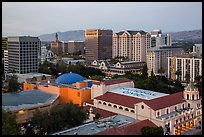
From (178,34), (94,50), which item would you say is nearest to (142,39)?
(94,50)

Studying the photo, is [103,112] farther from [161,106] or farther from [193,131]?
[193,131]

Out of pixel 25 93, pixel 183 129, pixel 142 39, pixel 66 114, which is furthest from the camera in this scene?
pixel 142 39

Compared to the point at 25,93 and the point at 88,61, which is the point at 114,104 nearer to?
the point at 25,93

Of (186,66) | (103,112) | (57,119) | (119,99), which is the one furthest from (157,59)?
(57,119)

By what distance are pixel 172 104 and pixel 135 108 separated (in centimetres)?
186

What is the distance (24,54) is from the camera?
29297mm

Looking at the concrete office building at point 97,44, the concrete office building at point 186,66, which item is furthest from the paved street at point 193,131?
the concrete office building at point 97,44

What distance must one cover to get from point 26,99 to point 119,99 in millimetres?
5358

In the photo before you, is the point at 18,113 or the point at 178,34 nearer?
the point at 18,113

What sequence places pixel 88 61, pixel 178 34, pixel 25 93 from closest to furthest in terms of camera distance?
pixel 25 93, pixel 88 61, pixel 178 34

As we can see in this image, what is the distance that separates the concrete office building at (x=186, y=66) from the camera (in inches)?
952

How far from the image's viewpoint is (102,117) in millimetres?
13594

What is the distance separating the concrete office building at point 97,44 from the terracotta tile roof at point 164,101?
2737 cm

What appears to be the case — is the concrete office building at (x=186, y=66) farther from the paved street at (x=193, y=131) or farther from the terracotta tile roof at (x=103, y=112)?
the terracotta tile roof at (x=103, y=112)
